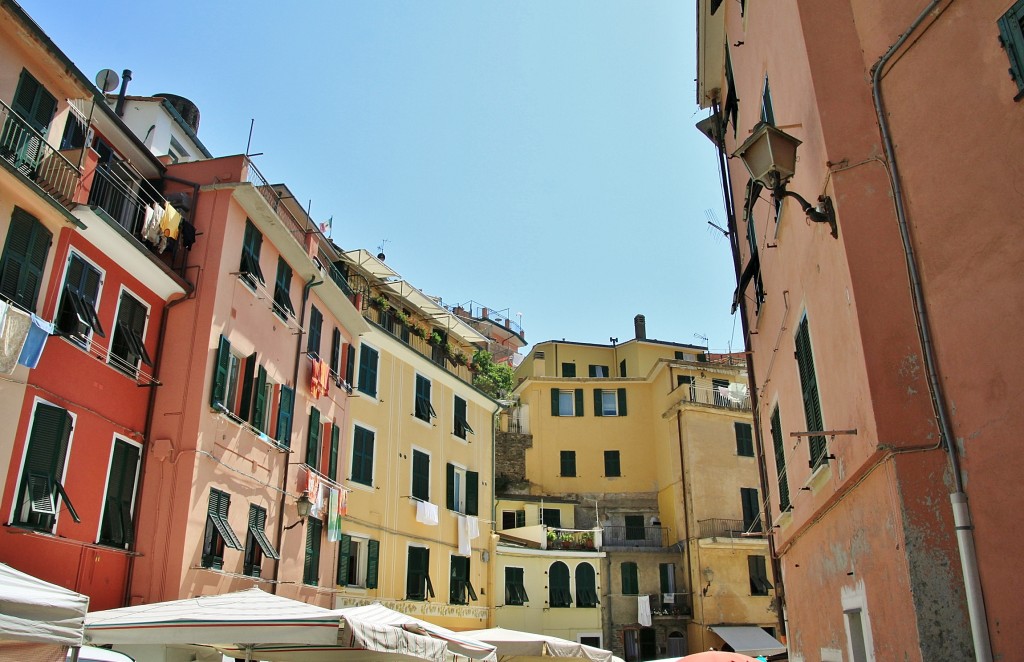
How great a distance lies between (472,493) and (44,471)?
1835cm

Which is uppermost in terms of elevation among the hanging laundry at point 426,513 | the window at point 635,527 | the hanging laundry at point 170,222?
the hanging laundry at point 170,222

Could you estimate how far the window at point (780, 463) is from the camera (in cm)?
1282

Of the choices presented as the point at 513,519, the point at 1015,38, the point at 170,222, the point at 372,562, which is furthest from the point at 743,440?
the point at 1015,38

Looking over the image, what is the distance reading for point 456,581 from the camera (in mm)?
27172

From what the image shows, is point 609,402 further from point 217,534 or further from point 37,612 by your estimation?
point 37,612

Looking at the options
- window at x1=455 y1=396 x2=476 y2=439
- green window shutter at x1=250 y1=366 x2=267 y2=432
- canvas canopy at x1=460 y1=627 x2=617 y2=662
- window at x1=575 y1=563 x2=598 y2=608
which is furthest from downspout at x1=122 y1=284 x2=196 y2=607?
window at x1=575 y1=563 x2=598 y2=608

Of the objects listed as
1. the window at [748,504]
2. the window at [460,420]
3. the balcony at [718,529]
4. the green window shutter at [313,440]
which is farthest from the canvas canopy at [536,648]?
the window at [748,504]

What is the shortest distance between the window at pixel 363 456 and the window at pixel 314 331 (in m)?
3.54

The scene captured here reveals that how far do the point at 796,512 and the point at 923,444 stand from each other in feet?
18.3

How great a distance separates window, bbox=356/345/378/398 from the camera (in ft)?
78.2

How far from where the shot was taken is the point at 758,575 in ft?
122

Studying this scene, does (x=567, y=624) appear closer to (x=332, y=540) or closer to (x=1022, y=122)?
(x=332, y=540)

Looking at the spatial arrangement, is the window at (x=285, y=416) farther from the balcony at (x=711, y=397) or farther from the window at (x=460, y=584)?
the balcony at (x=711, y=397)

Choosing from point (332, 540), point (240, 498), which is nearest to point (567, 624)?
point (332, 540)
